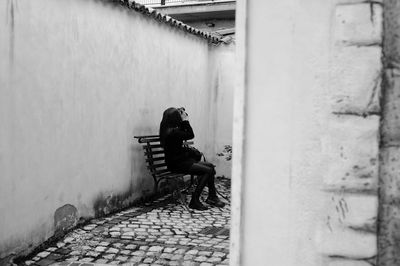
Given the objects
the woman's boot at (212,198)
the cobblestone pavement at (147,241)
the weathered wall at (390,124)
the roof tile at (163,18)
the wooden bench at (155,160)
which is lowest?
the cobblestone pavement at (147,241)

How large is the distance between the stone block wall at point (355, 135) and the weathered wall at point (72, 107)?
3510 mm

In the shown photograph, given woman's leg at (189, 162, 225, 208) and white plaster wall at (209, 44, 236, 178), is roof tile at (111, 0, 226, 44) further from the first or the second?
woman's leg at (189, 162, 225, 208)

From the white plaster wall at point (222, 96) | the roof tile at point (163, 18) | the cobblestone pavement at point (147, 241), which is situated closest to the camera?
the cobblestone pavement at point (147, 241)

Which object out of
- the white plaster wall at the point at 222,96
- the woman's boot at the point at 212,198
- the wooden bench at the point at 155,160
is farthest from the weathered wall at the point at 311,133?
the white plaster wall at the point at 222,96

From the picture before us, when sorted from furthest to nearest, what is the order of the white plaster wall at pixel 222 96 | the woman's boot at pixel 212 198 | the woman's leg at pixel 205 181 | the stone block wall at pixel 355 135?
1. the white plaster wall at pixel 222 96
2. the woman's boot at pixel 212 198
3. the woman's leg at pixel 205 181
4. the stone block wall at pixel 355 135

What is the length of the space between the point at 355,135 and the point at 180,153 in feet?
17.6

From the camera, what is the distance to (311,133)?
101 inches

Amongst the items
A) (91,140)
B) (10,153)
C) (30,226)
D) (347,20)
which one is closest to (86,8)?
(91,140)

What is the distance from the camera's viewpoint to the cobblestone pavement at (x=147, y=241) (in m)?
5.03

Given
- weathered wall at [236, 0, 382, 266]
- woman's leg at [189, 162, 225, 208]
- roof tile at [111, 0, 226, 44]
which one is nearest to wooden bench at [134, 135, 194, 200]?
woman's leg at [189, 162, 225, 208]

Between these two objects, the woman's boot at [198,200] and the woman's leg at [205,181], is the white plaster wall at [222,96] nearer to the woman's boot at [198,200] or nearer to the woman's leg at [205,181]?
the woman's leg at [205,181]

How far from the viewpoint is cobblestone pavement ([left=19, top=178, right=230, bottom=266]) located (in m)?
5.03

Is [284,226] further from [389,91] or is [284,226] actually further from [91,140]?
[91,140]

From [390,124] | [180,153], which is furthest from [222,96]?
[390,124]
